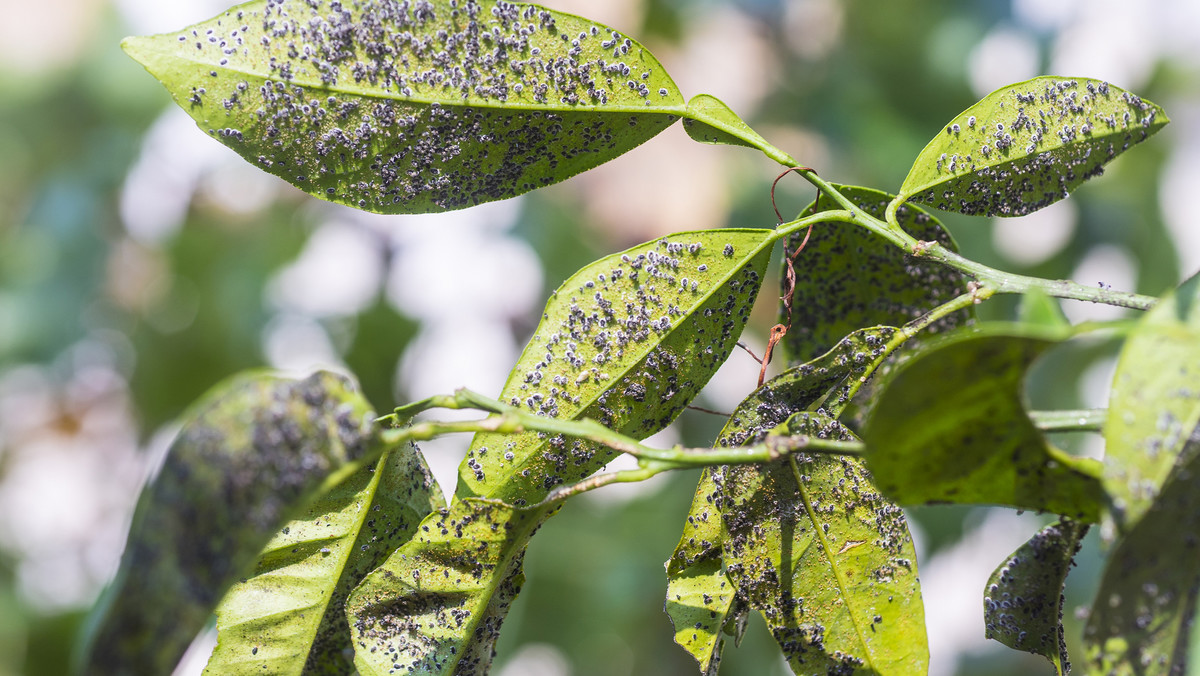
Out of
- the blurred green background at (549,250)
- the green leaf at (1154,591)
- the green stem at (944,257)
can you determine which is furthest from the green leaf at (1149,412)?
the blurred green background at (549,250)

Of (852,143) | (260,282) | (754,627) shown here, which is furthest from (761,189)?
(260,282)

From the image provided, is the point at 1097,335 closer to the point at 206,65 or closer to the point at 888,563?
the point at 888,563

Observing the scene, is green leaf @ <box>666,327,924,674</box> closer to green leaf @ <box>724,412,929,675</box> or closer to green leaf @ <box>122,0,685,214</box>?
green leaf @ <box>724,412,929,675</box>

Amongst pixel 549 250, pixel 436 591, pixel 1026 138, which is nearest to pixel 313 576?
pixel 436 591

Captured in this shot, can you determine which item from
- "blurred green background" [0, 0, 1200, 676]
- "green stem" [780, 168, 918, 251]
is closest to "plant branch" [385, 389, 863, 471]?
"green stem" [780, 168, 918, 251]

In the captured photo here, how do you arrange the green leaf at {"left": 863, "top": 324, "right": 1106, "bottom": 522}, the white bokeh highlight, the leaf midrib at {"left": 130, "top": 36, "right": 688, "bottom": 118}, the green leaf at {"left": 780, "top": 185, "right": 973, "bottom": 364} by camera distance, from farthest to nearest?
the white bokeh highlight < the green leaf at {"left": 780, "top": 185, "right": 973, "bottom": 364} < the leaf midrib at {"left": 130, "top": 36, "right": 688, "bottom": 118} < the green leaf at {"left": 863, "top": 324, "right": 1106, "bottom": 522}

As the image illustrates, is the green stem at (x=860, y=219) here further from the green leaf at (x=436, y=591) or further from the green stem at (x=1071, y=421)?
the green leaf at (x=436, y=591)
